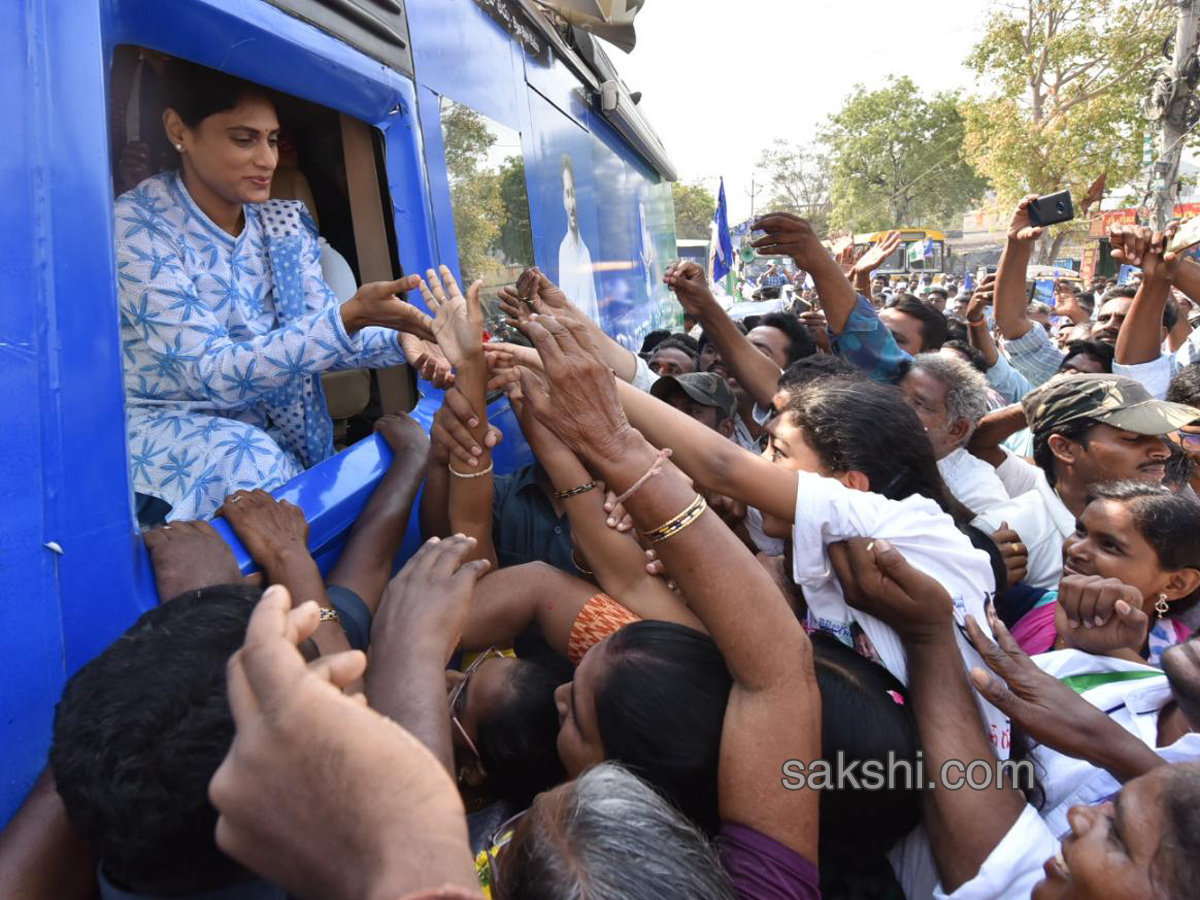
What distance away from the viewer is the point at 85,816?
0.93m

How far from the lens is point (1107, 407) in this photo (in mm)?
2393

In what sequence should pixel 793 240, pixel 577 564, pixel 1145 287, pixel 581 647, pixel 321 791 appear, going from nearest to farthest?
pixel 321 791
pixel 581 647
pixel 577 564
pixel 793 240
pixel 1145 287

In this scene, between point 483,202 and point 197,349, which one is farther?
point 483,202

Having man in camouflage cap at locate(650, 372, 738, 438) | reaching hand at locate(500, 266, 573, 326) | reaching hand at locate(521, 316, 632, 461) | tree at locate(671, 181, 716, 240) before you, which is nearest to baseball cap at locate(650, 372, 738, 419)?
man in camouflage cap at locate(650, 372, 738, 438)

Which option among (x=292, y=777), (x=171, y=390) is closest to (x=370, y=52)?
(x=171, y=390)

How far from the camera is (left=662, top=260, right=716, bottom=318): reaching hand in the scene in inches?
125

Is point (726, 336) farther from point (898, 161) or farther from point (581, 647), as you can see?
point (898, 161)

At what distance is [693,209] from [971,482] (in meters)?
49.3

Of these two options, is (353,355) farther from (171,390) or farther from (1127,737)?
(1127,737)

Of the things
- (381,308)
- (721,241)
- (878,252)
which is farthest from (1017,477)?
(721,241)

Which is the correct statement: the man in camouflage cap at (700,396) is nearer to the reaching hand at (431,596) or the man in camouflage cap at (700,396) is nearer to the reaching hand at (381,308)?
the reaching hand at (381,308)

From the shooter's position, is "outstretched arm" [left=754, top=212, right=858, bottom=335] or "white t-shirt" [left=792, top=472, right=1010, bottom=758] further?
"outstretched arm" [left=754, top=212, right=858, bottom=335]

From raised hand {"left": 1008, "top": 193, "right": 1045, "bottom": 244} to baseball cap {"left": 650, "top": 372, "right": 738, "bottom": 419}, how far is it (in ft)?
5.68

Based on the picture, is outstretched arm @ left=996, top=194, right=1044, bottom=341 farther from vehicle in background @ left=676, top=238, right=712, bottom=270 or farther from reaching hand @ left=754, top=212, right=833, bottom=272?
vehicle in background @ left=676, top=238, right=712, bottom=270
